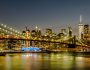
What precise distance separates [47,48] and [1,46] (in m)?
18.0

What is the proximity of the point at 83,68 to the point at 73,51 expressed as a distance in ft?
189

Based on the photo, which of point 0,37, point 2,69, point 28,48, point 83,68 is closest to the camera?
point 2,69

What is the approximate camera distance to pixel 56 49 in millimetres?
103438

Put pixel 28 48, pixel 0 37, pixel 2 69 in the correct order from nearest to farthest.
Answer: pixel 2 69, pixel 0 37, pixel 28 48

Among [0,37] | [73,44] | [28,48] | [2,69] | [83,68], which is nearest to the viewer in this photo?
[2,69]

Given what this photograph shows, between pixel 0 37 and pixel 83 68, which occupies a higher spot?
pixel 0 37

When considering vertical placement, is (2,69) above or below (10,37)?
below

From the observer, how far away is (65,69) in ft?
113

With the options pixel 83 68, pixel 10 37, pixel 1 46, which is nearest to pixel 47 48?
pixel 1 46

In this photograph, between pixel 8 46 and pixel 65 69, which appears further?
pixel 8 46

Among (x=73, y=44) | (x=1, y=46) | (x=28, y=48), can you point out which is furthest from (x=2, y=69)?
(x=28, y=48)

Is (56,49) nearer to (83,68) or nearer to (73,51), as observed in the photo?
(73,51)

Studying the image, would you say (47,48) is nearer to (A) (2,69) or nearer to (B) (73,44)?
(B) (73,44)

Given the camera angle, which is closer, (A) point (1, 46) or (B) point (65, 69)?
(B) point (65, 69)
